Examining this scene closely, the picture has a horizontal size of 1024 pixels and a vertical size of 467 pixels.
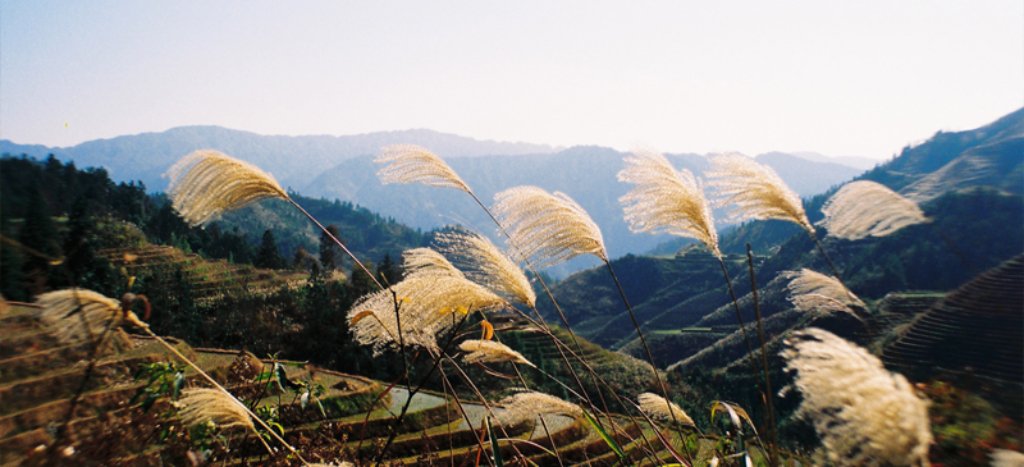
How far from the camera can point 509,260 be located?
2172 millimetres

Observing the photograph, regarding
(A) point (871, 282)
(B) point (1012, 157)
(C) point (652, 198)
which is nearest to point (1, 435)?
(C) point (652, 198)

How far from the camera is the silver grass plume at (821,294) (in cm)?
216

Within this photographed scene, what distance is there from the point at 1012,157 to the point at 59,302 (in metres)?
148

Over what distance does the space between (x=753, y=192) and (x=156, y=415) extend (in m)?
3.80

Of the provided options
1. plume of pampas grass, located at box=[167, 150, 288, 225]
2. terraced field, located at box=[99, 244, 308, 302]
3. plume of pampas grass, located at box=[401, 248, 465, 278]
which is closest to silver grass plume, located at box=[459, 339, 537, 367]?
plume of pampas grass, located at box=[401, 248, 465, 278]

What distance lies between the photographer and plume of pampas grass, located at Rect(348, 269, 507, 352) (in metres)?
1.78

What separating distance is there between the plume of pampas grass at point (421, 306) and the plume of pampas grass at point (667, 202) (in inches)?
25.3

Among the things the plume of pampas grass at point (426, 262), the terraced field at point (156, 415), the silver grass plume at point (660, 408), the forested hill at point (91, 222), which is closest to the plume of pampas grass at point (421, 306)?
the plume of pampas grass at point (426, 262)

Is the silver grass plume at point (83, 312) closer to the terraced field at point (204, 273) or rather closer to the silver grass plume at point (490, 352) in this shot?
the silver grass plume at point (490, 352)

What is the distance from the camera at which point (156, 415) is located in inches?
145

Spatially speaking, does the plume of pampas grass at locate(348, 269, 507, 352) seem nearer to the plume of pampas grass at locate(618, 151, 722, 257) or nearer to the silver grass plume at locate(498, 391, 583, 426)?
the silver grass plume at locate(498, 391, 583, 426)

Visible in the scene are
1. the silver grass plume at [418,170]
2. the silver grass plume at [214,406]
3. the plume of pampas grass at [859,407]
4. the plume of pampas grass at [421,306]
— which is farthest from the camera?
the silver grass plume at [418,170]

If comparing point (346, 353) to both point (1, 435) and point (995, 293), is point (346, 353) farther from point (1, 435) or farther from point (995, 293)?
point (995, 293)

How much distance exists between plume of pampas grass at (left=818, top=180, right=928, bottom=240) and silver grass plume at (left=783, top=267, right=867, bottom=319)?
0.19 m
